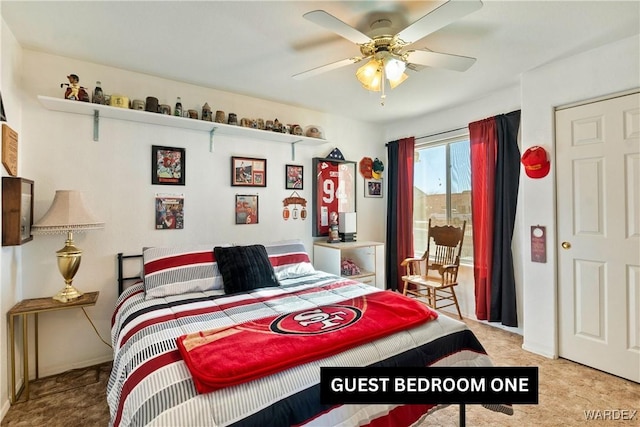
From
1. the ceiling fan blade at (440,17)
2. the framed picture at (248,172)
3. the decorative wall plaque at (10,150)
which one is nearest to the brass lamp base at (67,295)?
the decorative wall plaque at (10,150)

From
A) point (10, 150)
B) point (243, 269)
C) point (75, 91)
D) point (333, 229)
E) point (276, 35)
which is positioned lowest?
point (243, 269)

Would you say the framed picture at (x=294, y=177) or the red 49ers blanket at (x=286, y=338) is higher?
the framed picture at (x=294, y=177)

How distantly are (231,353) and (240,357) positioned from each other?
5 centimetres

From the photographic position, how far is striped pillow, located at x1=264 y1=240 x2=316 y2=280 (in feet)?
9.22

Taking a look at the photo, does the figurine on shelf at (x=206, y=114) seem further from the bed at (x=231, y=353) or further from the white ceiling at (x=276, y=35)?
the bed at (x=231, y=353)

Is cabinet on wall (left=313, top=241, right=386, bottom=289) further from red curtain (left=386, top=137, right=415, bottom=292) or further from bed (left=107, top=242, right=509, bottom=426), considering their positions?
bed (left=107, top=242, right=509, bottom=426)

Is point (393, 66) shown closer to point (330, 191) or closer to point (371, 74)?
point (371, 74)

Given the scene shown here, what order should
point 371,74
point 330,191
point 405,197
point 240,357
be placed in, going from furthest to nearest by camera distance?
point 405,197 < point 330,191 < point 371,74 < point 240,357

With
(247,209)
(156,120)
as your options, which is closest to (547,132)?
(247,209)

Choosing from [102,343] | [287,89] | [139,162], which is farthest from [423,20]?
[102,343]

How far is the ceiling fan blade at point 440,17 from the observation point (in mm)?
1318

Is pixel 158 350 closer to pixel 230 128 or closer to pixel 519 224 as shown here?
pixel 230 128

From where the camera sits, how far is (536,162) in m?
2.64

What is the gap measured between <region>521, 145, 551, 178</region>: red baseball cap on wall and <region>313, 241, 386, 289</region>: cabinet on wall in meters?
1.68
